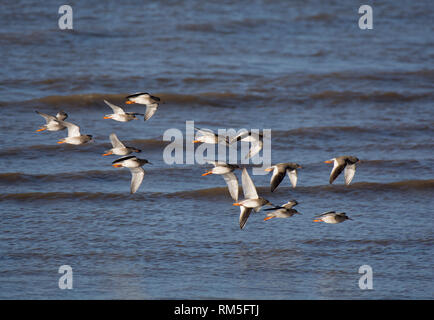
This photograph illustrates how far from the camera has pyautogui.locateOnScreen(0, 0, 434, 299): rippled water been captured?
30.4 feet

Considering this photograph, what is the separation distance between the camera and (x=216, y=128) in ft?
49.9

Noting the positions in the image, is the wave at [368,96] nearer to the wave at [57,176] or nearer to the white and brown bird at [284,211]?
the wave at [57,176]

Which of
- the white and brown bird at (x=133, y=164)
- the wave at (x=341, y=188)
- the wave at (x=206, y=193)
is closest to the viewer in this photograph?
the white and brown bird at (x=133, y=164)

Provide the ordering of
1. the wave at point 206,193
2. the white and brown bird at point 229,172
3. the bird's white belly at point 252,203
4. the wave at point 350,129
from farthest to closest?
the wave at point 350,129 → the wave at point 206,193 → the white and brown bird at point 229,172 → the bird's white belly at point 252,203

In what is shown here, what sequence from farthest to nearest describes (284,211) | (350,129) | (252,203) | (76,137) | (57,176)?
(350,129) < (57,176) < (76,137) < (284,211) < (252,203)

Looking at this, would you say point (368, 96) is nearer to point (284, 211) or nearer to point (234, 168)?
point (234, 168)

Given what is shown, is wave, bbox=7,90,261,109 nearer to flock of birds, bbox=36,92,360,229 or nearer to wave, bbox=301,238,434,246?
flock of birds, bbox=36,92,360,229

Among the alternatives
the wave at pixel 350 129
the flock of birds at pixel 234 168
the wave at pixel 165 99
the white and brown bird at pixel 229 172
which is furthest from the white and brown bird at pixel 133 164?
the wave at pixel 165 99

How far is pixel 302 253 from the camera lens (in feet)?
32.4

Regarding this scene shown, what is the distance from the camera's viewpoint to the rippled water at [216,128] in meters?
9.27

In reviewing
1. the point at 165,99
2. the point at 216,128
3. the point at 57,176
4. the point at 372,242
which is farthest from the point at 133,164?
the point at 165,99

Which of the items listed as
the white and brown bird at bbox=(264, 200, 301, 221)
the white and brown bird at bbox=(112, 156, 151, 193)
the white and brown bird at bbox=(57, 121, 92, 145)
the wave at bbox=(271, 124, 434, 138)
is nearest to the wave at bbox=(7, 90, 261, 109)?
the wave at bbox=(271, 124, 434, 138)

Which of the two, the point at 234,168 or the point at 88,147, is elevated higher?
the point at 234,168
